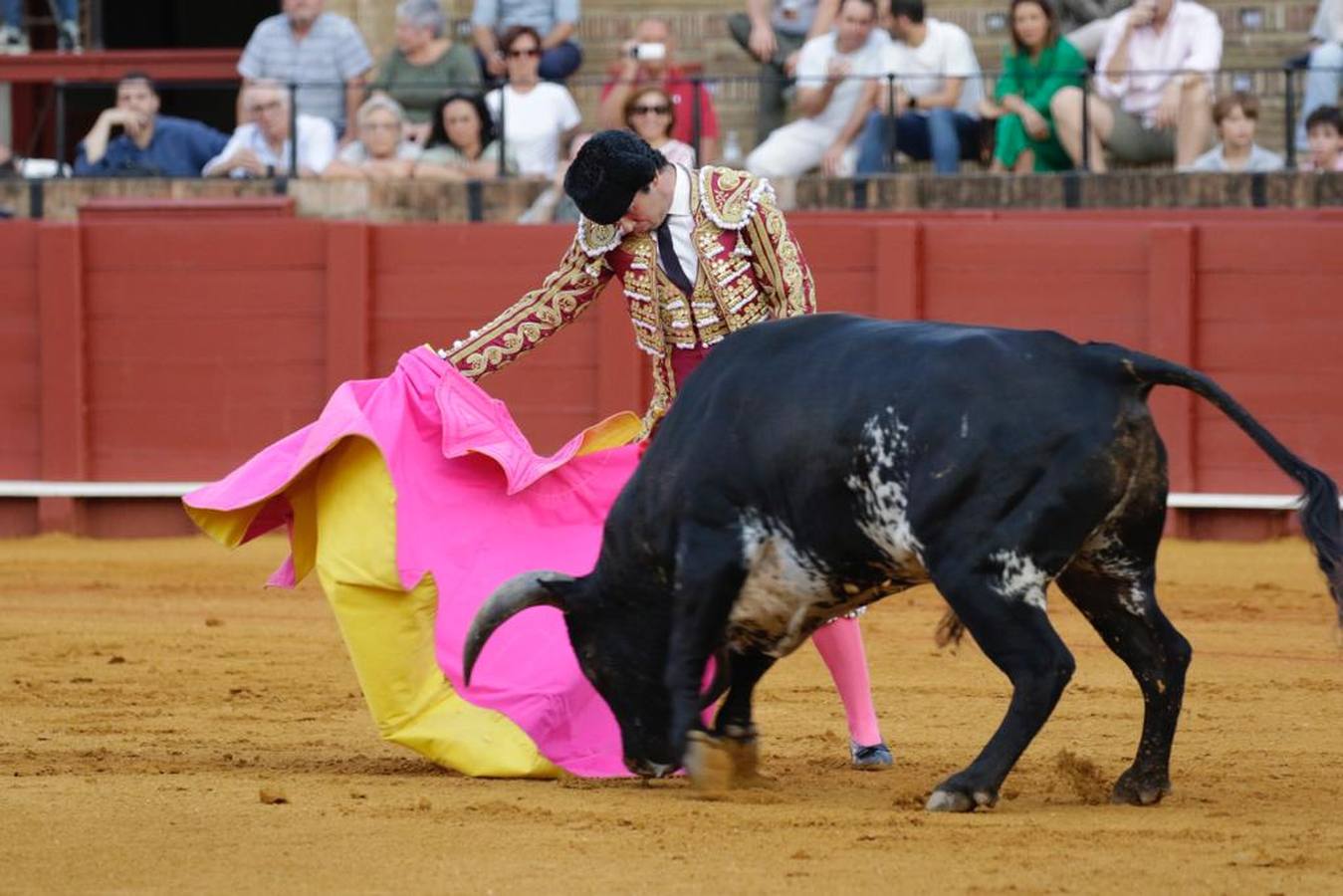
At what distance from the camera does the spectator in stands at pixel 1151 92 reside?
920 cm

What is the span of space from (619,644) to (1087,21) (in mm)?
6372

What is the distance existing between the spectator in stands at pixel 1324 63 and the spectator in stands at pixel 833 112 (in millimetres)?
1662

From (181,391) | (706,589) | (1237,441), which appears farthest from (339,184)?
(706,589)

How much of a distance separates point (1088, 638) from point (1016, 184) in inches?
116

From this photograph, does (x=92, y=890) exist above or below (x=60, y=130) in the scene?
below

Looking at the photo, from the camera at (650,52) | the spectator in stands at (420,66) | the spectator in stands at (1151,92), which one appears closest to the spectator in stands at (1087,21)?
the spectator in stands at (1151,92)

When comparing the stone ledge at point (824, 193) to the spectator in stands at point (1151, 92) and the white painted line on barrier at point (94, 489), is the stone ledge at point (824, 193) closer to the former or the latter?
the spectator in stands at point (1151, 92)

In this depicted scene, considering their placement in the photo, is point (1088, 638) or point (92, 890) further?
point (1088, 638)

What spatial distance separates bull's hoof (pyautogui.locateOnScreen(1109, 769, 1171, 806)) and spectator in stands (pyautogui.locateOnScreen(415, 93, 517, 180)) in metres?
6.00

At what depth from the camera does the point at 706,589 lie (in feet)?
13.5

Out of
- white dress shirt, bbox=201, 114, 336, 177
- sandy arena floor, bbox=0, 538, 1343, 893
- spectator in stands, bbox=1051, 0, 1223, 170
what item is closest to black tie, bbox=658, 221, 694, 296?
sandy arena floor, bbox=0, 538, 1343, 893

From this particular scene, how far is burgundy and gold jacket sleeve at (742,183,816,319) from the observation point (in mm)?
4492

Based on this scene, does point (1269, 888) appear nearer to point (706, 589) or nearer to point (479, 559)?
point (706, 589)

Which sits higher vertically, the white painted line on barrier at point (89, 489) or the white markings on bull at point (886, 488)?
the white markings on bull at point (886, 488)
